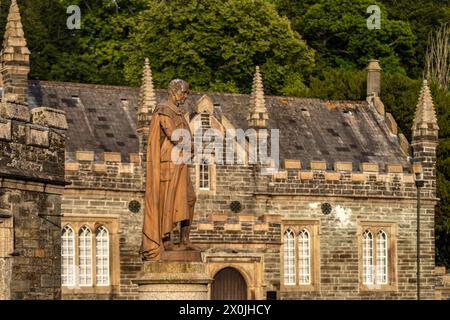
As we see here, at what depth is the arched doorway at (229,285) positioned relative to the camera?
216 feet

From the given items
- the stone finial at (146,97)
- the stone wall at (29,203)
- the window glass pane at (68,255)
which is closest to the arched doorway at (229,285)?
the window glass pane at (68,255)

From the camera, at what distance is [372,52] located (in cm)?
9831

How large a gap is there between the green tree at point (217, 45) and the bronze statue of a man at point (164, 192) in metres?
50.6

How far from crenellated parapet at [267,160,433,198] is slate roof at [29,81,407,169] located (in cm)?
108

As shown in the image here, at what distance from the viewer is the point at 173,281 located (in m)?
33.9

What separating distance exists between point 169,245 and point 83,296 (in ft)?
105

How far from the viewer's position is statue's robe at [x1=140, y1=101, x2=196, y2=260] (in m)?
34.6

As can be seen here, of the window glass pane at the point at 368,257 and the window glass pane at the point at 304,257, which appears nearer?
the window glass pane at the point at 304,257

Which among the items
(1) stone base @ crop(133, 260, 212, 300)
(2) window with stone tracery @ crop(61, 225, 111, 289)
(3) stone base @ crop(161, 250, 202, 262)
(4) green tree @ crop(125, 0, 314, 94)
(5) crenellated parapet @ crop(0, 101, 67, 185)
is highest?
(4) green tree @ crop(125, 0, 314, 94)

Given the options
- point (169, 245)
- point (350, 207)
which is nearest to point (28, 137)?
point (169, 245)

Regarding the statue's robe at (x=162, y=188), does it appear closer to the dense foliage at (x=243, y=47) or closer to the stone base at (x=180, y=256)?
the stone base at (x=180, y=256)

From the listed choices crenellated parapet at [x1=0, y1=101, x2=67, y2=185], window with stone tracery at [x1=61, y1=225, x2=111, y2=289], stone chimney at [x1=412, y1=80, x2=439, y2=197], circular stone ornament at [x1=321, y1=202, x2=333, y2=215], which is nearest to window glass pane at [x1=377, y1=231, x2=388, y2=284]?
circular stone ornament at [x1=321, y1=202, x2=333, y2=215]

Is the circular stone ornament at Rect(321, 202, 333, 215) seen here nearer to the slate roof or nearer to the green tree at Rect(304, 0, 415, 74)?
the slate roof

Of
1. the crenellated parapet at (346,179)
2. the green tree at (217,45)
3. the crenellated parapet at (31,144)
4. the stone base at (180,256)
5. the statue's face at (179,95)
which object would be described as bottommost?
the stone base at (180,256)
